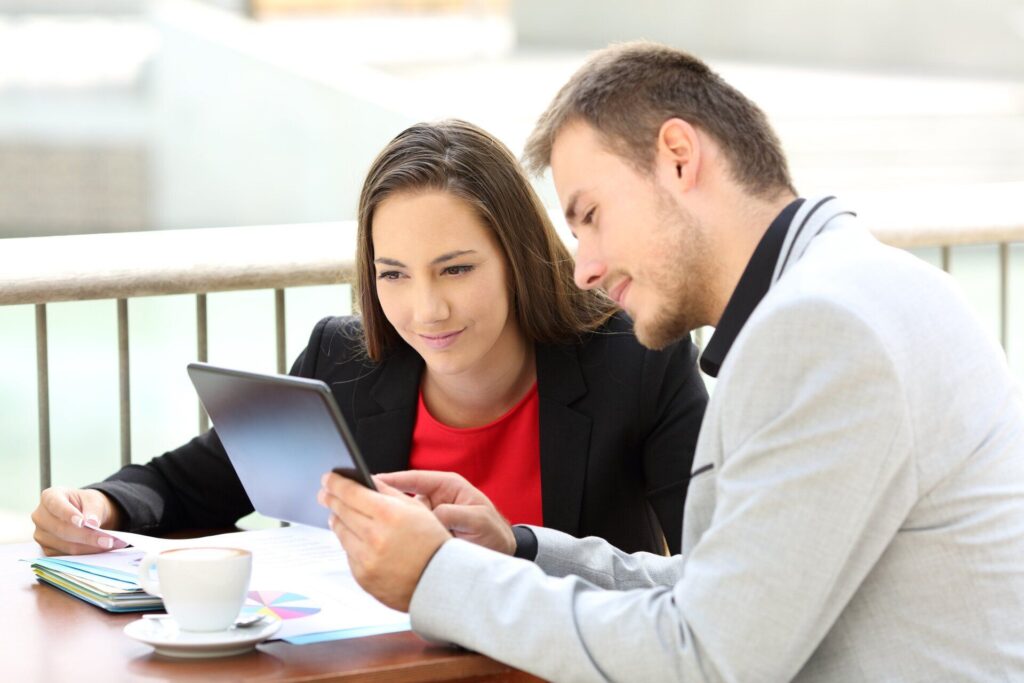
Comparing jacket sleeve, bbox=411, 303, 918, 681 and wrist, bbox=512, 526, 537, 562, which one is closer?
jacket sleeve, bbox=411, 303, 918, 681

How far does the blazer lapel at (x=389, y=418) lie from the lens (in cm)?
244

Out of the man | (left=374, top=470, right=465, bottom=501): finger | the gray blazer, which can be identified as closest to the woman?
(left=374, top=470, right=465, bottom=501): finger

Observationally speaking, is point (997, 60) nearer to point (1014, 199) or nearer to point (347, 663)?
point (1014, 199)

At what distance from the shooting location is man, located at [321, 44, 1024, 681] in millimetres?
1435

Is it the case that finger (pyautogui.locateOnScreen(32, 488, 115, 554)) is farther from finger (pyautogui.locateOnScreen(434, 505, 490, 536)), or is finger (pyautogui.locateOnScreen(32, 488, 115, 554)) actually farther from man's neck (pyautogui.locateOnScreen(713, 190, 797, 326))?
man's neck (pyautogui.locateOnScreen(713, 190, 797, 326))

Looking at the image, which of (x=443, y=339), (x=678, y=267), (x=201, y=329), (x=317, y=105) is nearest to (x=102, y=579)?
(x=443, y=339)

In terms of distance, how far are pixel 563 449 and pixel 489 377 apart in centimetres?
20

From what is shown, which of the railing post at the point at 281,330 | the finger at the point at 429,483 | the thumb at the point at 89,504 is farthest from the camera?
the railing post at the point at 281,330

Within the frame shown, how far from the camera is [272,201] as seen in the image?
45.3ft

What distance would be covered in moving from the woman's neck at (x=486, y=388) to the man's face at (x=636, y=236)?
66 centimetres

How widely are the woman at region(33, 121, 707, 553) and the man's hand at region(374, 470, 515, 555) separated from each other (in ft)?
1.28

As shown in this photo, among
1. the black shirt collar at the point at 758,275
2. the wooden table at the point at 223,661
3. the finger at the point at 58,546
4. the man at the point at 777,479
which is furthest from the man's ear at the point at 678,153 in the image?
the finger at the point at 58,546

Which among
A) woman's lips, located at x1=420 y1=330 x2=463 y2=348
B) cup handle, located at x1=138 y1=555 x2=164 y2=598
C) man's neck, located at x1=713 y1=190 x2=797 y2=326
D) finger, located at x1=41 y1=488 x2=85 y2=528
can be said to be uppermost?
man's neck, located at x1=713 y1=190 x2=797 y2=326

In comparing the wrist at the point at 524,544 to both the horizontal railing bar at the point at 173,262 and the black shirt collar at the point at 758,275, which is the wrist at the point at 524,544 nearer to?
the black shirt collar at the point at 758,275
